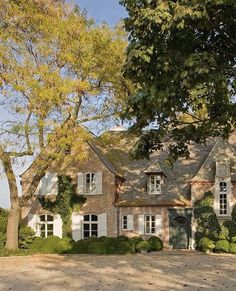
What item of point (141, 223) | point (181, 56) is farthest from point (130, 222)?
point (181, 56)

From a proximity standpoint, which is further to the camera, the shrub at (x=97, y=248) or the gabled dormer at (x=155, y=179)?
the gabled dormer at (x=155, y=179)

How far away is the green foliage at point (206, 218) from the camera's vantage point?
3005 cm

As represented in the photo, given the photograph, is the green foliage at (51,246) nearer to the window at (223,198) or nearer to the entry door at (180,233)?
the entry door at (180,233)

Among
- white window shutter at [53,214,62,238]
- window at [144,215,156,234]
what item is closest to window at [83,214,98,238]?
white window shutter at [53,214,62,238]

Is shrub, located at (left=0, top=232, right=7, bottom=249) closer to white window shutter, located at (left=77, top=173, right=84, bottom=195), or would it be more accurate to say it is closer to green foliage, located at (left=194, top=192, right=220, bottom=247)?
white window shutter, located at (left=77, top=173, right=84, bottom=195)

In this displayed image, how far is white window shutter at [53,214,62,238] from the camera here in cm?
3312

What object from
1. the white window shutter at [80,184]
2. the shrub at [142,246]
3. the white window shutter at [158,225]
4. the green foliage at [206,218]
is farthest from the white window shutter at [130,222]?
the green foliage at [206,218]

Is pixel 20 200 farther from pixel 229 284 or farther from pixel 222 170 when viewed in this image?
pixel 229 284

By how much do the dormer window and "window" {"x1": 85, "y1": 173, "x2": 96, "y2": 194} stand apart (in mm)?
3874

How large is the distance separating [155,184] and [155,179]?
37cm

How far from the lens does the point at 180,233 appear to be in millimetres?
31516

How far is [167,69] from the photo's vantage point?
31.4ft

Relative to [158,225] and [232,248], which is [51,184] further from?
[232,248]

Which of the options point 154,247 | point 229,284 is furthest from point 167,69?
point 154,247
